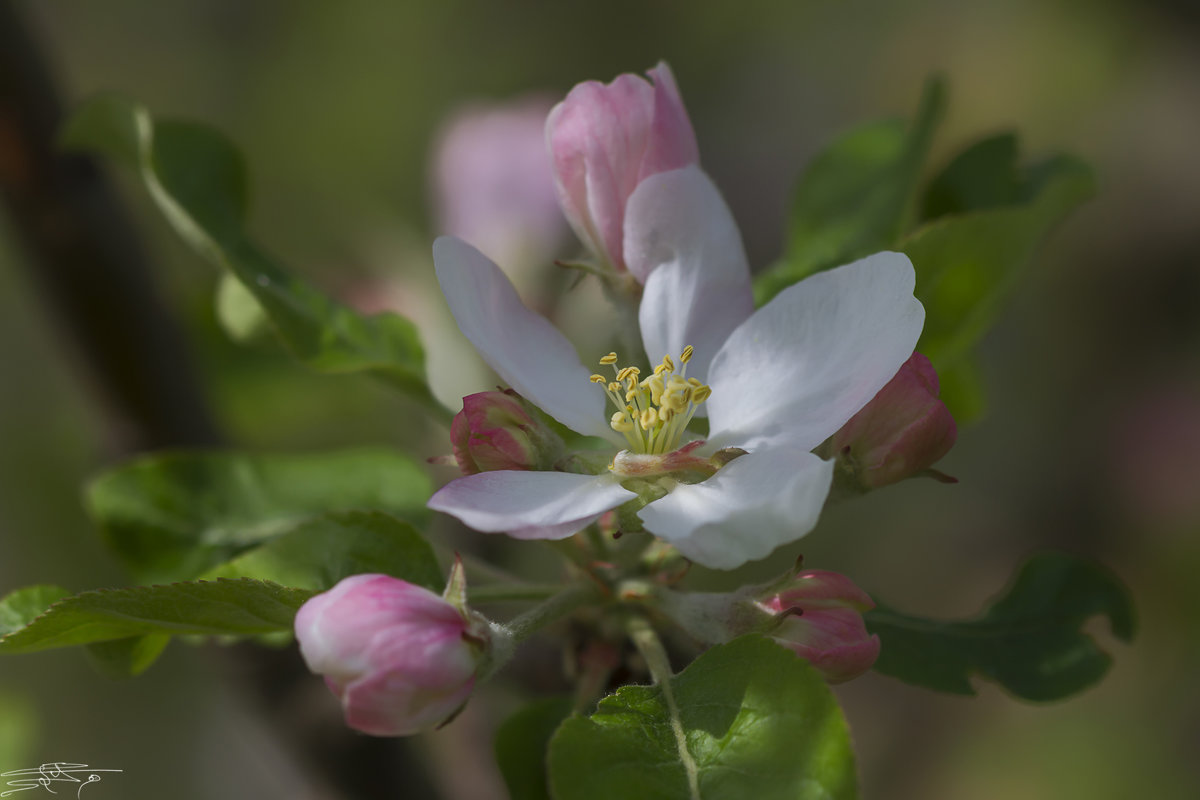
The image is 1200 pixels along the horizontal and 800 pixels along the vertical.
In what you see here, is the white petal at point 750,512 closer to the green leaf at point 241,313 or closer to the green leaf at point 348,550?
the green leaf at point 348,550

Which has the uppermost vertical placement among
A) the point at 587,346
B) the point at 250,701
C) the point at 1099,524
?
the point at 587,346

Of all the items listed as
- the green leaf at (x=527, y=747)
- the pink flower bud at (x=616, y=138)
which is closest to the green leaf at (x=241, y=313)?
the pink flower bud at (x=616, y=138)

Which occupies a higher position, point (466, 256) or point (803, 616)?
point (466, 256)

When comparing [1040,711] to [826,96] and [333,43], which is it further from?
[333,43]

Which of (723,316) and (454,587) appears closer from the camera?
(454,587)

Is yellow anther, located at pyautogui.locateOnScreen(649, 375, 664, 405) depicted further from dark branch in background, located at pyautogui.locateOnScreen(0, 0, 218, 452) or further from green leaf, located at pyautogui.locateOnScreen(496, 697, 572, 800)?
dark branch in background, located at pyautogui.locateOnScreen(0, 0, 218, 452)

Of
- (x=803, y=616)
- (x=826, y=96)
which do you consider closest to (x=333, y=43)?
(x=826, y=96)
